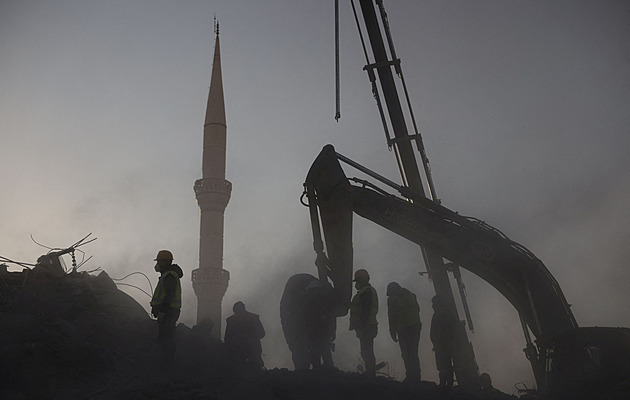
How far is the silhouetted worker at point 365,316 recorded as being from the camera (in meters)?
9.31

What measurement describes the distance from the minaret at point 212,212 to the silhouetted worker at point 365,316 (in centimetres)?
1791

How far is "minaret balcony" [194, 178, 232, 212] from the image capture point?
95.7 ft

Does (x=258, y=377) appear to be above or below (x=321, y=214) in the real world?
below

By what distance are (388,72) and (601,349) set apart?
25.0 feet

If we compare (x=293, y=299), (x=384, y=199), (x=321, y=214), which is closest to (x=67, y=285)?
(x=293, y=299)

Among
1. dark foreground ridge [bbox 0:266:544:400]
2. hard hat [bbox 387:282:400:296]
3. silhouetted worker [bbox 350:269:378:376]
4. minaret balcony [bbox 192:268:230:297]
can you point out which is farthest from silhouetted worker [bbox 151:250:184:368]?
minaret balcony [bbox 192:268:230:297]

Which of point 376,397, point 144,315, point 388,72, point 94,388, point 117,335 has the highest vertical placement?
point 388,72

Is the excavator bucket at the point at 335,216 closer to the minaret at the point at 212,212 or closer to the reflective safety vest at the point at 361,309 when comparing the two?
the reflective safety vest at the point at 361,309

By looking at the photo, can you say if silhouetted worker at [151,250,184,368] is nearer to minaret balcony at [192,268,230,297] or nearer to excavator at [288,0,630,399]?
excavator at [288,0,630,399]

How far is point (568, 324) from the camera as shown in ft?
26.3

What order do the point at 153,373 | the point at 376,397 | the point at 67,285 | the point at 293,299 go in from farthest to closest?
1. the point at 67,285
2. the point at 293,299
3. the point at 153,373
4. the point at 376,397

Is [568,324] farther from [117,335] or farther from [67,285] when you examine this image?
[67,285]

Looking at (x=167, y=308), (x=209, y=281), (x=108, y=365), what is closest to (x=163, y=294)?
(x=167, y=308)

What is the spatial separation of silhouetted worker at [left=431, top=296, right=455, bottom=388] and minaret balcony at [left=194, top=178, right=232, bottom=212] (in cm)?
2120
